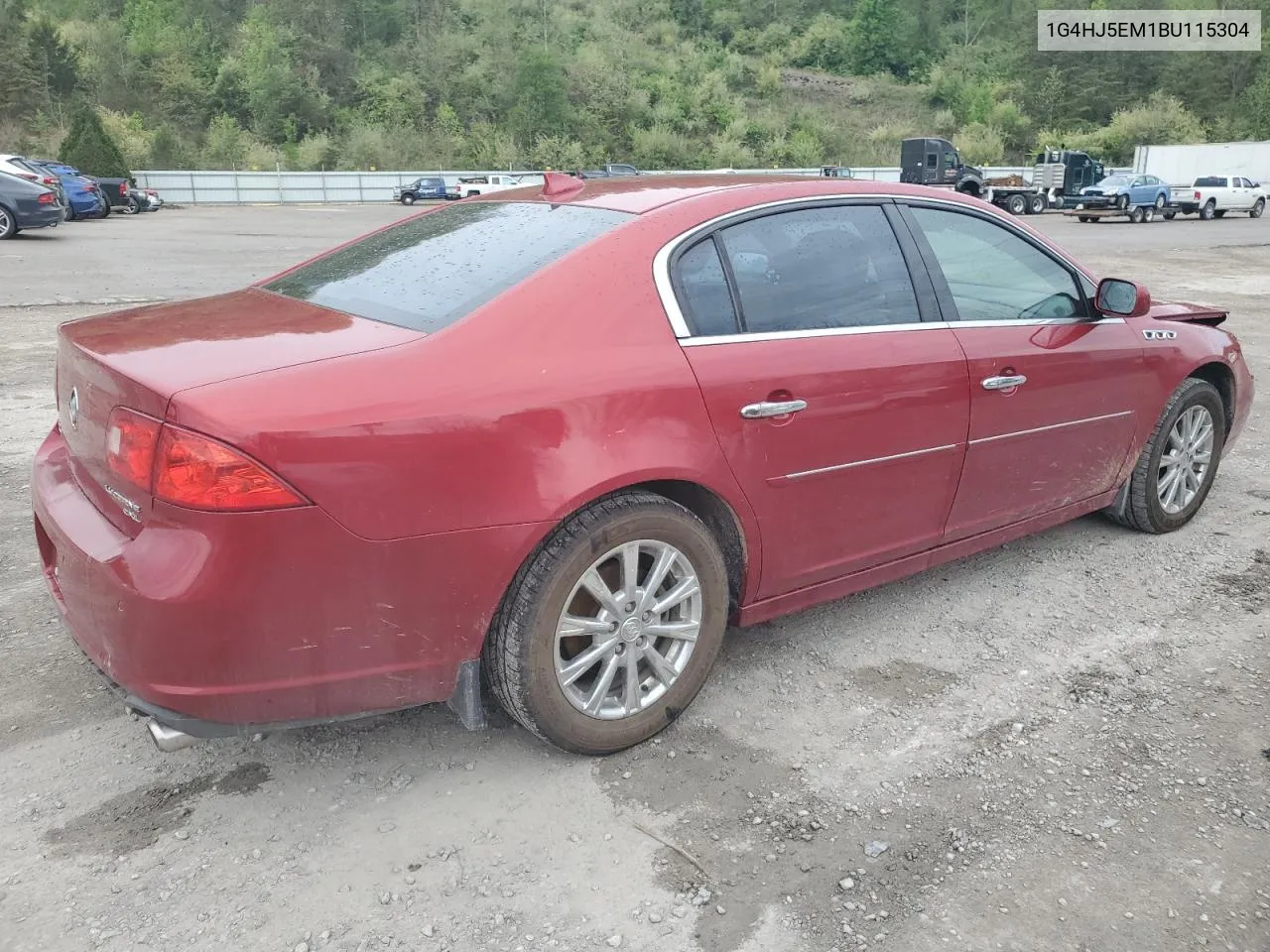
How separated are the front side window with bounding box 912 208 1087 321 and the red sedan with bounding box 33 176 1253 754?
0.05 ft

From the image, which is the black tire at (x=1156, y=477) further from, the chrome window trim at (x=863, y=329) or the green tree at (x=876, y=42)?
the green tree at (x=876, y=42)

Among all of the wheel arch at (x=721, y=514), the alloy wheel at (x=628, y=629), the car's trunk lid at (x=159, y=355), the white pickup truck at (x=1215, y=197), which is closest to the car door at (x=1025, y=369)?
the wheel arch at (x=721, y=514)

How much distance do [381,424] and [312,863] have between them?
42.0 inches

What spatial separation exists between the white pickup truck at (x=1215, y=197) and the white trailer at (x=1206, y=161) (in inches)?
327

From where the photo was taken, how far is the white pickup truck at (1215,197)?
114 ft

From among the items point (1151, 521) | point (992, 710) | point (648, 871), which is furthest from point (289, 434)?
point (1151, 521)

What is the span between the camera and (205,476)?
226 centimetres

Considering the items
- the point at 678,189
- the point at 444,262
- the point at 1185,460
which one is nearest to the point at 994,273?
the point at 678,189

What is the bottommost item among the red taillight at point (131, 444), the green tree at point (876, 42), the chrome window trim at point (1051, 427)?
the chrome window trim at point (1051, 427)

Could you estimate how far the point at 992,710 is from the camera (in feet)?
10.5

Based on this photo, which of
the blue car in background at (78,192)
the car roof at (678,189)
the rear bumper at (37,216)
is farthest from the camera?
the blue car in background at (78,192)

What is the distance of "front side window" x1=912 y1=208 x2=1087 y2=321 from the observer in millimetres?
3641

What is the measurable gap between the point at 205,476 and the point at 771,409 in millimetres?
1538

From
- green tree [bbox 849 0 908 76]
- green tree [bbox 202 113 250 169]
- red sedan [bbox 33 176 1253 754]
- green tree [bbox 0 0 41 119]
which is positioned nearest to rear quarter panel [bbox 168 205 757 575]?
red sedan [bbox 33 176 1253 754]
